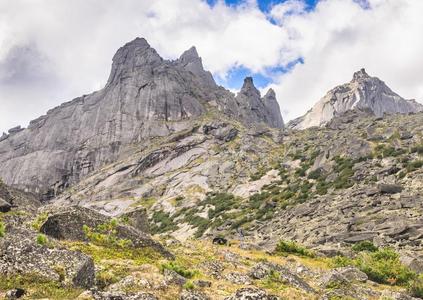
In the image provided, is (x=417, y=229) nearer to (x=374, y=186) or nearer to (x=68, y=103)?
(x=374, y=186)

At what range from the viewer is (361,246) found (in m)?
35.5

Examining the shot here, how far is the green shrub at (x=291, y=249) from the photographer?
32594 millimetres

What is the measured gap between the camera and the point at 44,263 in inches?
500

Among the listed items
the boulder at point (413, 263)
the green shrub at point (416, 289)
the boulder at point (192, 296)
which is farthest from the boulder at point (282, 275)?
the boulder at point (413, 263)

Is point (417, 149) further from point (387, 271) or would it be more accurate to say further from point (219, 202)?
point (387, 271)

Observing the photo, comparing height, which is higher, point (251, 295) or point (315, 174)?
point (315, 174)

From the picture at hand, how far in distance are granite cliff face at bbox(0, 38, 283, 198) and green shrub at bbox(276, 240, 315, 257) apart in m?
117

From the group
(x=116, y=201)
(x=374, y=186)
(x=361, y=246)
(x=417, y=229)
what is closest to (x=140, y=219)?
(x=361, y=246)

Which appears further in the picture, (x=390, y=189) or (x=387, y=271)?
(x=390, y=189)

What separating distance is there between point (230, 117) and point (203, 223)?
104528 millimetres

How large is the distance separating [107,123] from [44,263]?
504 ft

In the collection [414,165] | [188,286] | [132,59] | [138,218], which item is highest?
[132,59]

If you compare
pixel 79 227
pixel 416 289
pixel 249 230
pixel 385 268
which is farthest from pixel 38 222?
pixel 249 230

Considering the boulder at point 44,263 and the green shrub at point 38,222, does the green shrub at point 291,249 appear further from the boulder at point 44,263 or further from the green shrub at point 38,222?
the boulder at point 44,263
